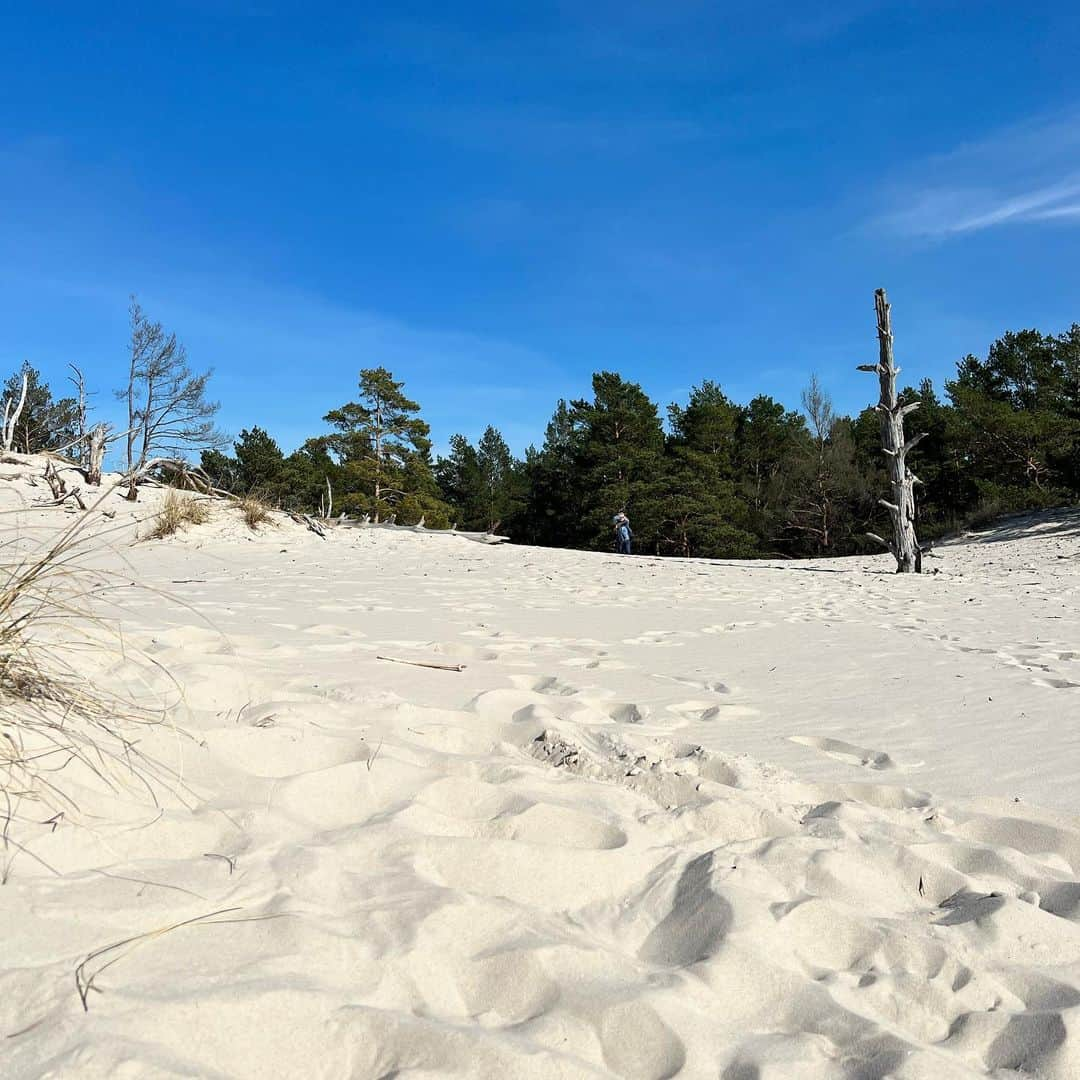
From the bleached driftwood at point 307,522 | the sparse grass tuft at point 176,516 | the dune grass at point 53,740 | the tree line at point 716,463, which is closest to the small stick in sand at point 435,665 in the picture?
the dune grass at point 53,740

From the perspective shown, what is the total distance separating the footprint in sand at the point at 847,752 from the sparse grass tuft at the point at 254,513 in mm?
10478

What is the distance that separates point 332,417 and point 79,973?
35.8m

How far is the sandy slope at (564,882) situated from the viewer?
1.20 m

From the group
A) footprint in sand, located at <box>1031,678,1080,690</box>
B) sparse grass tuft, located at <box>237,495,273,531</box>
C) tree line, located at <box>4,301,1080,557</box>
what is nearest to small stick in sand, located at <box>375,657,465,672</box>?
footprint in sand, located at <box>1031,678,1080,690</box>

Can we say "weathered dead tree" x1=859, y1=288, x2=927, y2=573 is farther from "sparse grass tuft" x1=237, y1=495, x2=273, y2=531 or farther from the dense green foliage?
the dense green foliage

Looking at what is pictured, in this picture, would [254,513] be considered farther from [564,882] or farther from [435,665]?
[564,882]

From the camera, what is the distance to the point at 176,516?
10.9 m

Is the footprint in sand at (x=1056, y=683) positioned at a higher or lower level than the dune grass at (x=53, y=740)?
lower

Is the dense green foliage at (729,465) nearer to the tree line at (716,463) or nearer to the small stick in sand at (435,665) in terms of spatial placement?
the tree line at (716,463)

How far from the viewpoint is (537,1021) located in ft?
4.16

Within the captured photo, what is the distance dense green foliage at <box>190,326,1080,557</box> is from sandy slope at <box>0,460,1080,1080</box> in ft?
93.8

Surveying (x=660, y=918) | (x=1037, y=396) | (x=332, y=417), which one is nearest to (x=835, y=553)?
(x=1037, y=396)

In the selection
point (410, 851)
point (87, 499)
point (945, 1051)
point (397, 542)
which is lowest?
point (945, 1051)

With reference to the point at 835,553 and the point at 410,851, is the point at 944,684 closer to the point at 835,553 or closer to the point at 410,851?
the point at 410,851
